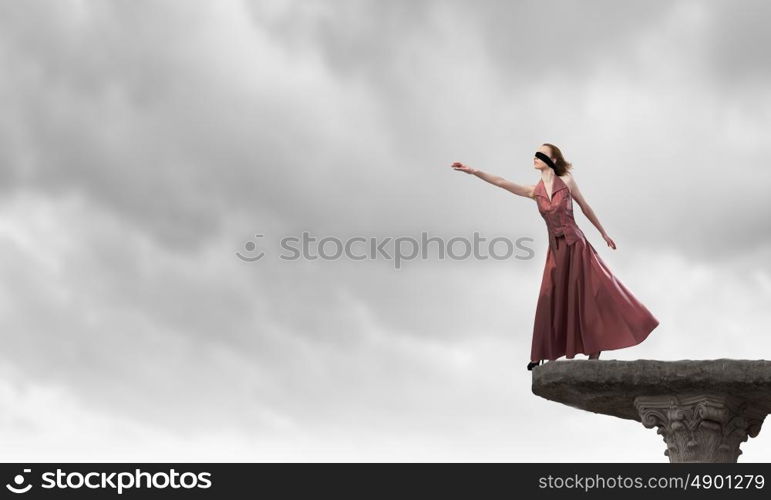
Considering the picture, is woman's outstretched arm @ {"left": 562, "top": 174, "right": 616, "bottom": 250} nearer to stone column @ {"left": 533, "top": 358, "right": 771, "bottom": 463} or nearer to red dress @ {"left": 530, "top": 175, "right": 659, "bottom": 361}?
red dress @ {"left": 530, "top": 175, "right": 659, "bottom": 361}

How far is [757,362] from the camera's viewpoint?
40.6ft

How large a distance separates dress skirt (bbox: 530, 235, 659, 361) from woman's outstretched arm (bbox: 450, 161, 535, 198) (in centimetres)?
69

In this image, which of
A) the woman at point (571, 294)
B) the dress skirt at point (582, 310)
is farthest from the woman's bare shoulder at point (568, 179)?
the dress skirt at point (582, 310)

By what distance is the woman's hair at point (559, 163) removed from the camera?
14.1 m

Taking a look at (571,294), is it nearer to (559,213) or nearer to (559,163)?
(559,213)

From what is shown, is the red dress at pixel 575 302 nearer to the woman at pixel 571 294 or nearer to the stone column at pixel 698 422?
the woman at pixel 571 294

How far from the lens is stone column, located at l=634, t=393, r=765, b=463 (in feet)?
42.1

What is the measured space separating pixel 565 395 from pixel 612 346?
2.48 ft

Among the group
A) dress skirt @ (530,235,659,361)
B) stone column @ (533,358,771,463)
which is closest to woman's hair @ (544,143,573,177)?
dress skirt @ (530,235,659,361)

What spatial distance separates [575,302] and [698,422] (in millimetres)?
1885
